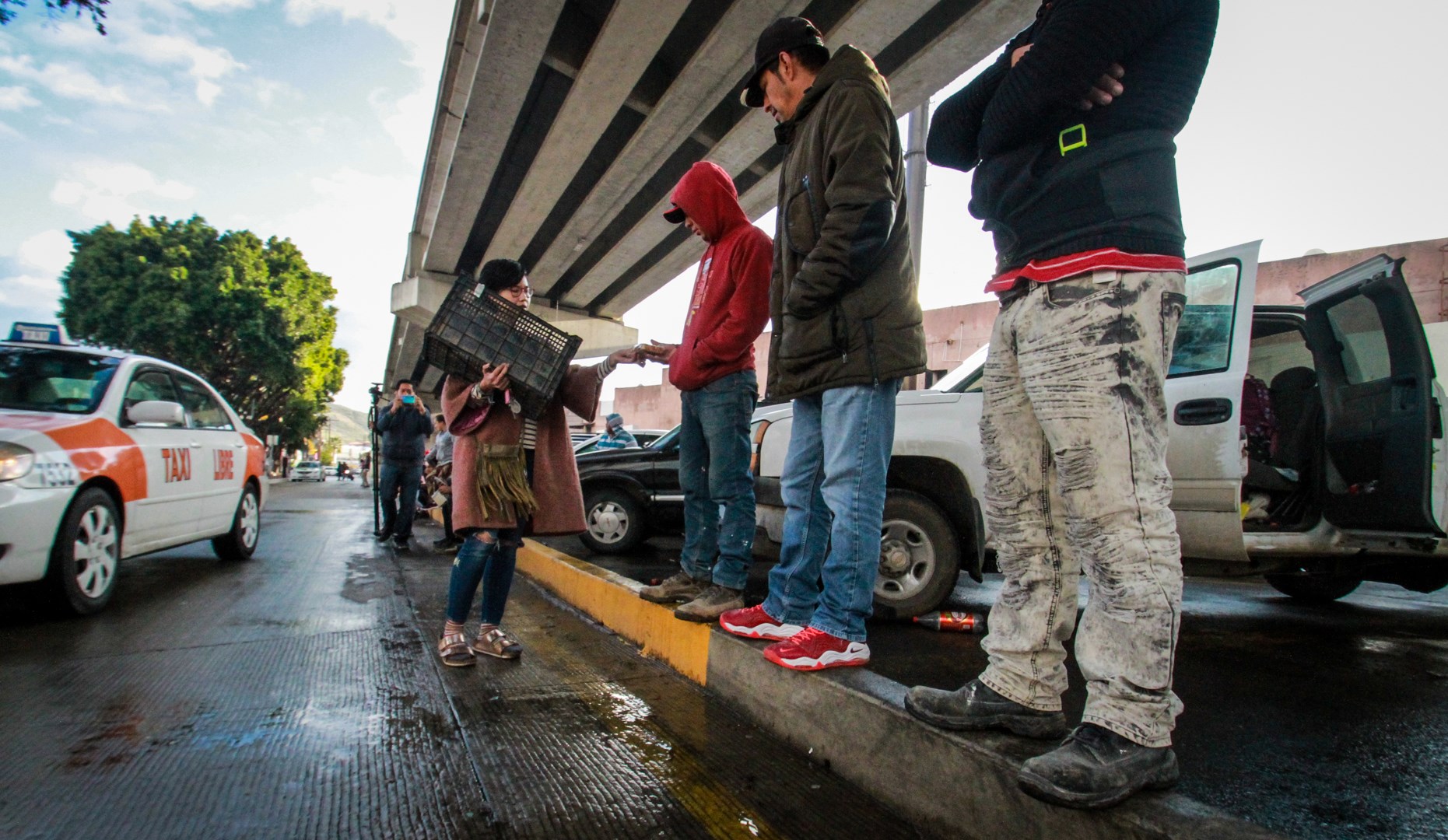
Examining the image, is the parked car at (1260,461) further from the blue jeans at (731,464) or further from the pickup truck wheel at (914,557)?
the blue jeans at (731,464)

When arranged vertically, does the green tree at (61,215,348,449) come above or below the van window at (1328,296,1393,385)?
above

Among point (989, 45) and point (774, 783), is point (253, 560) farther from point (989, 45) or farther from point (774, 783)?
point (989, 45)

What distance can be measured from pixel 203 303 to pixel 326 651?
29563 millimetres

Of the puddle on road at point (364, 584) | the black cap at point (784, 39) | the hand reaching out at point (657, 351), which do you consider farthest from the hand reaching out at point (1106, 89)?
the puddle on road at point (364, 584)

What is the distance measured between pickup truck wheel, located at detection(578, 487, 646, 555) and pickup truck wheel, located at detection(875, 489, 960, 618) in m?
3.41

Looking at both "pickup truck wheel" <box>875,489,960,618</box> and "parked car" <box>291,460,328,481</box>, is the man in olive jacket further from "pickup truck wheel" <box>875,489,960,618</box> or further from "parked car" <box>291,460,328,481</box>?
"parked car" <box>291,460,328,481</box>

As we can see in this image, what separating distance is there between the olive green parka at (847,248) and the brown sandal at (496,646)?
1613 mm

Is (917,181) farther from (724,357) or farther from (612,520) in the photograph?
(724,357)

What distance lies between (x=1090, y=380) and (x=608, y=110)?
36.8 ft

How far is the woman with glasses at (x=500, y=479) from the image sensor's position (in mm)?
2816

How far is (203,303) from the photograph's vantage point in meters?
25.7

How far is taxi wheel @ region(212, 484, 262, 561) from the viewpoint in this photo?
5.64m

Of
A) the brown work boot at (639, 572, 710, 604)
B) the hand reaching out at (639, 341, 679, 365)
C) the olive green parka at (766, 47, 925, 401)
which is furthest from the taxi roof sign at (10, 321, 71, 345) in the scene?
the olive green parka at (766, 47, 925, 401)

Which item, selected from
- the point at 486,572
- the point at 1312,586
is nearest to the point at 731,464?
the point at 486,572
